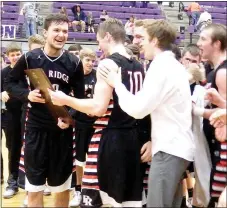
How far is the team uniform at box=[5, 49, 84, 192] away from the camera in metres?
2.93

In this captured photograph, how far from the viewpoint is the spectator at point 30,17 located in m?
11.1

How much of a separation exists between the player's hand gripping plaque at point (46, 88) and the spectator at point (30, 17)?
334 inches

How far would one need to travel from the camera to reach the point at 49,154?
2955 mm

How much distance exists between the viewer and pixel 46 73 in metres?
2.95

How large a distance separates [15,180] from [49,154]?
1681mm

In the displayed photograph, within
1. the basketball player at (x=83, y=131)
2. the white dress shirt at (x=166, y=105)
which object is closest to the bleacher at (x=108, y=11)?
the basketball player at (x=83, y=131)

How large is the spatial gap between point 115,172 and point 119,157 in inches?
3.7

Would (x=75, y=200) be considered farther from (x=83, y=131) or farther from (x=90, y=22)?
(x=90, y=22)

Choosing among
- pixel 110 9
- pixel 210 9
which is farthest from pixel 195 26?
pixel 110 9

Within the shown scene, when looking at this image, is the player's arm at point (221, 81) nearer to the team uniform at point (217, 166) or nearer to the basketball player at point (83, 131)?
the team uniform at point (217, 166)

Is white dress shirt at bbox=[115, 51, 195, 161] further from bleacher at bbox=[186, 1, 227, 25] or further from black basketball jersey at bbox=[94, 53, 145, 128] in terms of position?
bleacher at bbox=[186, 1, 227, 25]

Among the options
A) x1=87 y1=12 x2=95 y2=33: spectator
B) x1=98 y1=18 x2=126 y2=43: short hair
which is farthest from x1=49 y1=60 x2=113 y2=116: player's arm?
x1=87 y1=12 x2=95 y2=33: spectator

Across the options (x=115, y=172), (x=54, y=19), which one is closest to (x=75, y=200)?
(x=115, y=172)

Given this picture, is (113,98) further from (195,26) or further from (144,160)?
(195,26)
